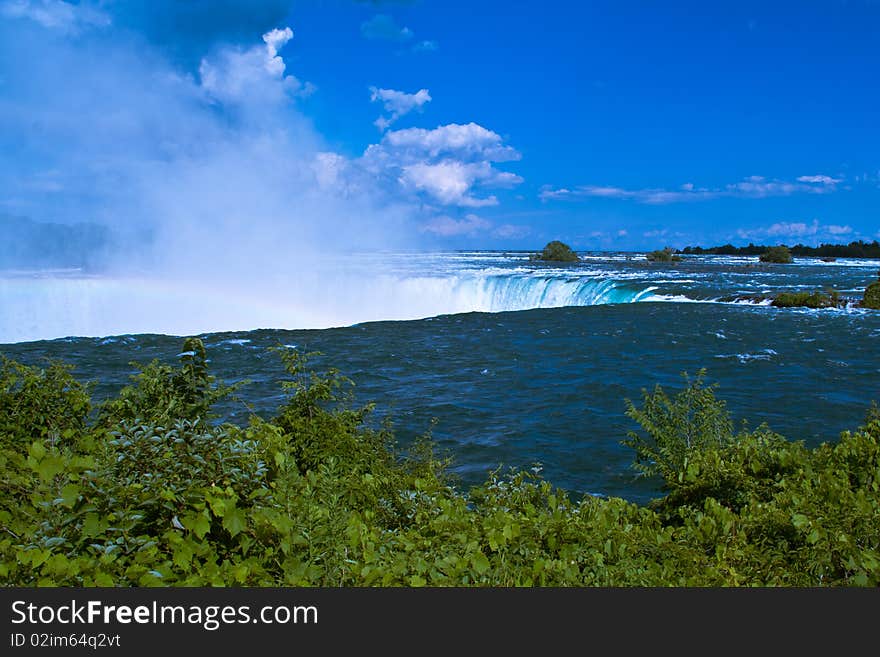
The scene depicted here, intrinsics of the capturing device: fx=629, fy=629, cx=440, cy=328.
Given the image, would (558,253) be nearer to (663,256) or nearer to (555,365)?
(663,256)

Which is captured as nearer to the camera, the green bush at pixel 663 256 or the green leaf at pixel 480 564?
the green leaf at pixel 480 564

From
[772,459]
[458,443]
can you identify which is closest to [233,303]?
[458,443]

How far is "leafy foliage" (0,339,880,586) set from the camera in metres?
3.47

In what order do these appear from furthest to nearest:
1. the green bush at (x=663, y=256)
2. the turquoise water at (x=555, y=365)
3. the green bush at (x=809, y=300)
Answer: the green bush at (x=663, y=256) → the green bush at (x=809, y=300) → the turquoise water at (x=555, y=365)

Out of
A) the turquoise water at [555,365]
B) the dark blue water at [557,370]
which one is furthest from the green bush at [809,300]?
the dark blue water at [557,370]

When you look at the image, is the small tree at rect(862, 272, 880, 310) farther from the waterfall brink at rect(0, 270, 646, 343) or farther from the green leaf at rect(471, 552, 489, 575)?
the green leaf at rect(471, 552, 489, 575)

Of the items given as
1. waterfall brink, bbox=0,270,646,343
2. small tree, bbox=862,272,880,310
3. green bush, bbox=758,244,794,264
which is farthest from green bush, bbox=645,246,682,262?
small tree, bbox=862,272,880,310

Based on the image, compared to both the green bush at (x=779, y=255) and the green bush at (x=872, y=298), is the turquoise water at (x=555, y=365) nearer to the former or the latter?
the green bush at (x=872, y=298)

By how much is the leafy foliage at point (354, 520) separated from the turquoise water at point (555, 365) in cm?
264

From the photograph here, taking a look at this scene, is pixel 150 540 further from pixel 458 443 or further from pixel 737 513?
pixel 458 443

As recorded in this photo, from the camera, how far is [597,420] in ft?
44.3

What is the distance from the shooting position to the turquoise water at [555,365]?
1232 centimetres

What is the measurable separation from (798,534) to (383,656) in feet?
11.2

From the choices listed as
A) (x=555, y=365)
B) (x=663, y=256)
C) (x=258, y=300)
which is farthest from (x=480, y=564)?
(x=663, y=256)
